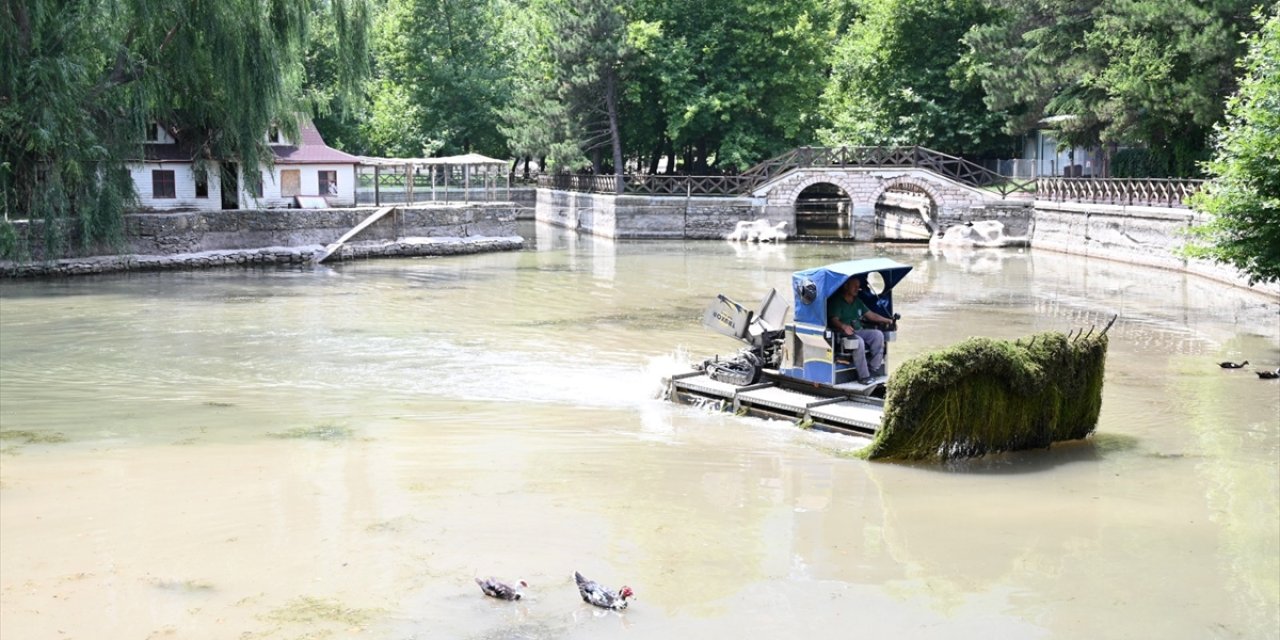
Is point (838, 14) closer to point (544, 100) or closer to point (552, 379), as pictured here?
point (544, 100)

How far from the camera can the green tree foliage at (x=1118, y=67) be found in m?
31.9

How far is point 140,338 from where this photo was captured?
21.2 metres

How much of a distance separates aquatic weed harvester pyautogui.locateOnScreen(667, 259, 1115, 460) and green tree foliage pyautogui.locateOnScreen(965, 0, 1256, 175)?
21.1 m

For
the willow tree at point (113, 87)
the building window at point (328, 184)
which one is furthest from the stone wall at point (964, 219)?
the willow tree at point (113, 87)

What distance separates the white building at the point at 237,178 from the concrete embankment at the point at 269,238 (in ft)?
4.12

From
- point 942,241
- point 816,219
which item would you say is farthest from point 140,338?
point 816,219

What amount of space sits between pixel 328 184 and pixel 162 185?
5.67 m

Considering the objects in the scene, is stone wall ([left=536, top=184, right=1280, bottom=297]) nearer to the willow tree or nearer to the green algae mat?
the willow tree

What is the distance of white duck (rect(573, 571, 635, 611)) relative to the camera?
28.0ft

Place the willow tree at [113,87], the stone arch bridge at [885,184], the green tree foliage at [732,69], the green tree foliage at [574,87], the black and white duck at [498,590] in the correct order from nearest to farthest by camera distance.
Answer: the black and white duck at [498,590] → the willow tree at [113,87] → the stone arch bridge at [885,184] → the green tree foliage at [732,69] → the green tree foliage at [574,87]

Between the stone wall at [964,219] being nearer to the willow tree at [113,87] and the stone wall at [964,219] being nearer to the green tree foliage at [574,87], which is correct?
the green tree foliage at [574,87]

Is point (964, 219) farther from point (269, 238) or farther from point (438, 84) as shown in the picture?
point (438, 84)

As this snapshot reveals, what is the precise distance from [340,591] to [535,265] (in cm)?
2698

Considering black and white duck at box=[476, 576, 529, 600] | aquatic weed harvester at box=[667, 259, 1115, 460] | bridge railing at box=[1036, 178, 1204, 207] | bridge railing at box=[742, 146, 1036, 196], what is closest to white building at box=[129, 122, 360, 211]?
bridge railing at box=[742, 146, 1036, 196]
